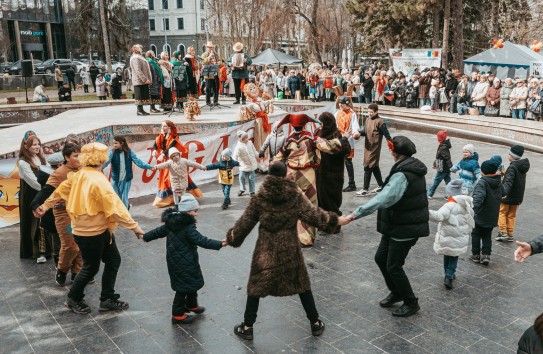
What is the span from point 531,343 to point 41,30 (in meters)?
63.8

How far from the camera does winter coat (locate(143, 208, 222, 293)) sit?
5.12 metres

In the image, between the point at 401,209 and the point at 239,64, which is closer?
the point at 401,209

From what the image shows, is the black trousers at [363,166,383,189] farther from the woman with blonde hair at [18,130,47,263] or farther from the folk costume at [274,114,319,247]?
the woman with blonde hair at [18,130,47,263]

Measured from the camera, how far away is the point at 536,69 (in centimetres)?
2102

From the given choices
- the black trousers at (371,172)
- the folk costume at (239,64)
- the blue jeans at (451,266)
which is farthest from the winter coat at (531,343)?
the folk costume at (239,64)

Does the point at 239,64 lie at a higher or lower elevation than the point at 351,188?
higher

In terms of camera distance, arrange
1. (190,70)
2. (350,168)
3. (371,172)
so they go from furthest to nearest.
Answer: (190,70) → (350,168) → (371,172)

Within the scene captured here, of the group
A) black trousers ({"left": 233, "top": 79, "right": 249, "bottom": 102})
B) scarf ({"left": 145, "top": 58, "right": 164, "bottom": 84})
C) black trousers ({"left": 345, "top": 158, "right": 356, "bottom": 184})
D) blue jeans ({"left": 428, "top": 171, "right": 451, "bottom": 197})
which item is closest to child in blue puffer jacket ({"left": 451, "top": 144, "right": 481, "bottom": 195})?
blue jeans ({"left": 428, "top": 171, "right": 451, "bottom": 197})

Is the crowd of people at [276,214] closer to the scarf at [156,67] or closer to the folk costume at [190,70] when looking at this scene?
the scarf at [156,67]

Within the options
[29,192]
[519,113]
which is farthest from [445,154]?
[519,113]

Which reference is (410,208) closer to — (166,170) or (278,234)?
(278,234)

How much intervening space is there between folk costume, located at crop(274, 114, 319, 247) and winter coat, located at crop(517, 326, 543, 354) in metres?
4.55

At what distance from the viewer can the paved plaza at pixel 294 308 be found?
501cm

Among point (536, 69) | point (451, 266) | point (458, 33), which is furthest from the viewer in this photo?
point (458, 33)
